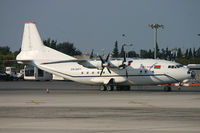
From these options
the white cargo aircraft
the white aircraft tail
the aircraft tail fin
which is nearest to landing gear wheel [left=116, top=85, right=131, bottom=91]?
the white cargo aircraft

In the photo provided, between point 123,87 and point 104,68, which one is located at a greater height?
point 104,68

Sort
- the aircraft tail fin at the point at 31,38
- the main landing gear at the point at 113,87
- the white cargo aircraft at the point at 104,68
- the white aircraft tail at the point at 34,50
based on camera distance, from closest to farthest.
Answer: the white cargo aircraft at the point at 104,68 → the main landing gear at the point at 113,87 → the white aircraft tail at the point at 34,50 → the aircraft tail fin at the point at 31,38

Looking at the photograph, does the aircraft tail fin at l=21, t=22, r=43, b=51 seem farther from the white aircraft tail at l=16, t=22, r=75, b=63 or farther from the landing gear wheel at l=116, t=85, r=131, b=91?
the landing gear wheel at l=116, t=85, r=131, b=91

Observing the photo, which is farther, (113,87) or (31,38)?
(31,38)

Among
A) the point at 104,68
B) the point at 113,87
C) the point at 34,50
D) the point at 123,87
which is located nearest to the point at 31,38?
the point at 34,50

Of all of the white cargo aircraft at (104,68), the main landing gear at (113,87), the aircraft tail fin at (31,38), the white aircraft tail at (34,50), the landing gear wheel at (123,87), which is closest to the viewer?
the white cargo aircraft at (104,68)

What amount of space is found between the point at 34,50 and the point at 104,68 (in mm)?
9829

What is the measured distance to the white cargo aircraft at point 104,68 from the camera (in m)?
42.7

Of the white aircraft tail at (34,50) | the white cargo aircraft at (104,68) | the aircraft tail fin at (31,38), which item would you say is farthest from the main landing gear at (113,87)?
the aircraft tail fin at (31,38)

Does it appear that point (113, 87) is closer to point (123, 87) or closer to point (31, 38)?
point (123, 87)

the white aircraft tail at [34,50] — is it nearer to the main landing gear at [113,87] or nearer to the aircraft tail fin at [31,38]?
the aircraft tail fin at [31,38]

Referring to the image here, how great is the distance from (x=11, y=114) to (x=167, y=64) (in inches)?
1022

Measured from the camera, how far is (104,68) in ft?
147

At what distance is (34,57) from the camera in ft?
156
